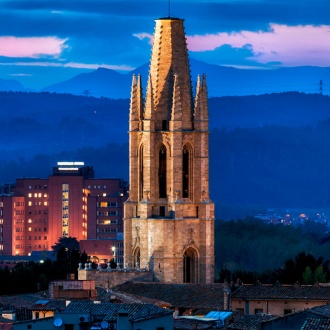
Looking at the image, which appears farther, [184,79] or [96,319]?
[184,79]

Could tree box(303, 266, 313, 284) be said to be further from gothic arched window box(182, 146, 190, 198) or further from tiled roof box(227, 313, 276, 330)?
tiled roof box(227, 313, 276, 330)

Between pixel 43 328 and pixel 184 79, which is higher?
pixel 184 79

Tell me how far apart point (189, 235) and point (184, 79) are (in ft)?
24.4

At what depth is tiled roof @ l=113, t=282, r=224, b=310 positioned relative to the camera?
10162 centimetres

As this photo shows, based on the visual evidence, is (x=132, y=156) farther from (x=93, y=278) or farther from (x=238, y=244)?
(x=238, y=244)

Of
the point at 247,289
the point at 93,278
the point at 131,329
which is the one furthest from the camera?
the point at 93,278

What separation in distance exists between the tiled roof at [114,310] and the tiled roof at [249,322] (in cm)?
290

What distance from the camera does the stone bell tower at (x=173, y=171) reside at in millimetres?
117000

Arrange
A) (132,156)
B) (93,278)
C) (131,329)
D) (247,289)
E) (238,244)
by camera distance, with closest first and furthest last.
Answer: (131,329)
(247,289)
(93,278)
(132,156)
(238,244)

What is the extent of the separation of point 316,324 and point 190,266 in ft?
167

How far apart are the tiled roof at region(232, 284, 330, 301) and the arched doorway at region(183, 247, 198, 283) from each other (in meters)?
12.8

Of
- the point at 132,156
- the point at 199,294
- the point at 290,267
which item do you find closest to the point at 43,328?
the point at 199,294

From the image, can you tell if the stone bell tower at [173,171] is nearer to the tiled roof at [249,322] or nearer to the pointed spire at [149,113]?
the pointed spire at [149,113]

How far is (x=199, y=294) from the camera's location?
341 ft
